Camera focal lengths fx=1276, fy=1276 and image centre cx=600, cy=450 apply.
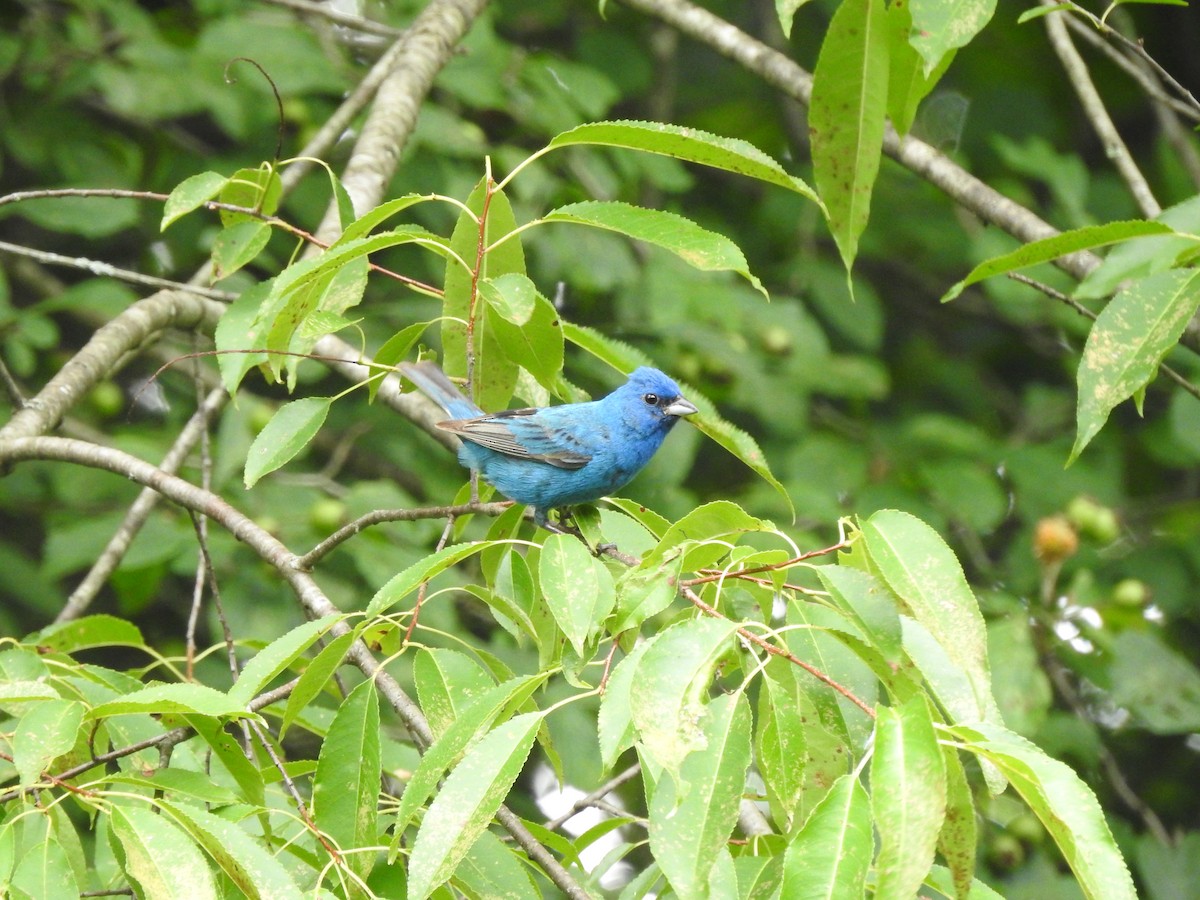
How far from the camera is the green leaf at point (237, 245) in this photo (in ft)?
9.76

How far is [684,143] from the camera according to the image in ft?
7.39

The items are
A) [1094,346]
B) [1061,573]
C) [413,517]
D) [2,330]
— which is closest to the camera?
[1094,346]

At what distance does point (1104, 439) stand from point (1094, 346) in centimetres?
455

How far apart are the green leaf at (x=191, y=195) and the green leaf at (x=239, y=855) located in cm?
135

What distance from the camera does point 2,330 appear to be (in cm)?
520

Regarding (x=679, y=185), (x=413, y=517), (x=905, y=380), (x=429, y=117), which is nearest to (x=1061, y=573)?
(x=905, y=380)

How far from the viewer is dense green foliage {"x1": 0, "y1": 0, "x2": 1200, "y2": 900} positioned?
1.85 meters

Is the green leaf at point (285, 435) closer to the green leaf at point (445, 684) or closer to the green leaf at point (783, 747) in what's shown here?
the green leaf at point (445, 684)

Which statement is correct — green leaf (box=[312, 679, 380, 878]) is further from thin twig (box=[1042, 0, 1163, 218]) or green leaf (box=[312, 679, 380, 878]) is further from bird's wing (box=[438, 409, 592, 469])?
thin twig (box=[1042, 0, 1163, 218])

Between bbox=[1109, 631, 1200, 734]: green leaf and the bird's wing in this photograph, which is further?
bbox=[1109, 631, 1200, 734]: green leaf

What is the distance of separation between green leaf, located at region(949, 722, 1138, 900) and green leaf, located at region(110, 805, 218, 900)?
3.49ft

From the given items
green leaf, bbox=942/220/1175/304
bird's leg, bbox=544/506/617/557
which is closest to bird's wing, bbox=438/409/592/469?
bird's leg, bbox=544/506/617/557

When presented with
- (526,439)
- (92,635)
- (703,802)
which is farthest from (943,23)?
(92,635)

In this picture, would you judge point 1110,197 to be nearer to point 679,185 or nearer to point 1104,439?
point 1104,439
